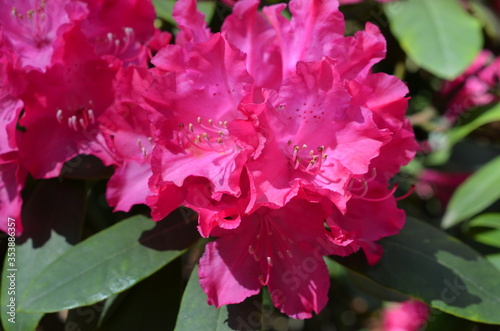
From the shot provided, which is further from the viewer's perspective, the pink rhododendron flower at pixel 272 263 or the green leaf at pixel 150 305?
the green leaf at pixel 150 305

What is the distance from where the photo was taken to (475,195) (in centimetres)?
154

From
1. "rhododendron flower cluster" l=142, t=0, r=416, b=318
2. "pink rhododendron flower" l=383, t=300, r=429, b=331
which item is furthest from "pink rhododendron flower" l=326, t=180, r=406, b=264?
"pink rhododendron flower" l=383, t=300, r=429, b=331

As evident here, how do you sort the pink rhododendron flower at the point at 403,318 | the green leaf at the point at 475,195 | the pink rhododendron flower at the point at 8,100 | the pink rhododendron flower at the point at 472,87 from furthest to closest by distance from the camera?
the pink rhododendron flower at the point at 403,318
the pink rhododendron flower at the point at 472,87
the green leaf at the point at 475,195
the pink rhododendron flower at the point at 8,100

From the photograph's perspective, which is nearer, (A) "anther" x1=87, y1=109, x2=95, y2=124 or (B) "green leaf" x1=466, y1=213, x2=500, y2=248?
(A) "anther" x1=87, y1=109, x2=95, y2=124

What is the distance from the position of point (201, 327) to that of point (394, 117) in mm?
462

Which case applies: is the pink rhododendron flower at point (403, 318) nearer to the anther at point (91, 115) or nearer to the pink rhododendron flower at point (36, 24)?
the anther at point (91, 115)

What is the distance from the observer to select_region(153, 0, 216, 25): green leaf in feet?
4.34

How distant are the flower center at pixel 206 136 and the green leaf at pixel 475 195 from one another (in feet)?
2.76

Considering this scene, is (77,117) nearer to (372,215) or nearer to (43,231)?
(43,231)

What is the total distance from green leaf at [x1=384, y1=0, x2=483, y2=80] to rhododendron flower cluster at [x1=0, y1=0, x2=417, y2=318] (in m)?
0.52

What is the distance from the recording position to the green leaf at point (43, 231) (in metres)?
1.05

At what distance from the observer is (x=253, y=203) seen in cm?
83

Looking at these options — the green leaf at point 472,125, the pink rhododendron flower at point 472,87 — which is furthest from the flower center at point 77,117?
the pink rhododendron flower at point 472,87

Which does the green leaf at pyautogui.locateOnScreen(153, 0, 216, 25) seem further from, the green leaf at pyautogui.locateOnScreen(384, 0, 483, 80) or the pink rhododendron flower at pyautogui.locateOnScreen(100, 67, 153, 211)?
the green leaf at pyautogui.locateOnScreen(384, 0, 483, 80)
